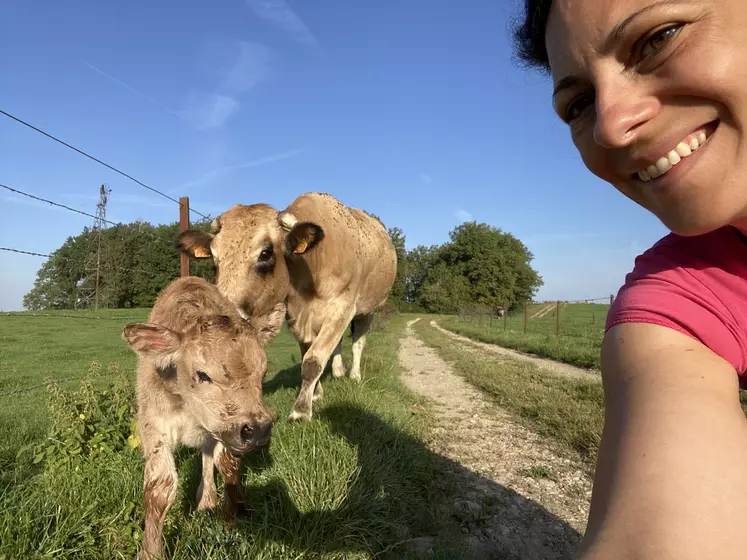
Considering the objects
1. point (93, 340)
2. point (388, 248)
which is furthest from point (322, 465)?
point (93, 340)

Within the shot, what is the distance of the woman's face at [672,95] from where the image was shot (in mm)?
1021

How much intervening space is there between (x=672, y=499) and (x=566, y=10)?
1.26m

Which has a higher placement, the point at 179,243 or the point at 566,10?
the point at 179,243

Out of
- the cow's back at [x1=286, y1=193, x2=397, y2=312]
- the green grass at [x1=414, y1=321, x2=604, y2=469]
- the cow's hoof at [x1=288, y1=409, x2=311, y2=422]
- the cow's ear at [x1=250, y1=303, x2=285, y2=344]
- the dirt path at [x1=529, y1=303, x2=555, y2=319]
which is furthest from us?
the dirt path at [x1=529, y1=303, x2=555, y2=319]

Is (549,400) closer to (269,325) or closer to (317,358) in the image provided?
(317,358)

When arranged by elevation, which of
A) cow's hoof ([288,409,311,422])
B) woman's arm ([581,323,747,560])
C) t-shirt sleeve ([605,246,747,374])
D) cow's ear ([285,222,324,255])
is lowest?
cow's hoof ([288,409,311,422])

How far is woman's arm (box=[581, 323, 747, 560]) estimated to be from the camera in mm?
871

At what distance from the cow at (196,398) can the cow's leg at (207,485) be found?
0.04ft

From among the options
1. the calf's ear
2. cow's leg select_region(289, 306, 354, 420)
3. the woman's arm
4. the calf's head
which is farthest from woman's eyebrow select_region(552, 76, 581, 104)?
cow's leg select_region(289, 306, 354, 420)

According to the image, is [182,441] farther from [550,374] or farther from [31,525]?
[550,374]

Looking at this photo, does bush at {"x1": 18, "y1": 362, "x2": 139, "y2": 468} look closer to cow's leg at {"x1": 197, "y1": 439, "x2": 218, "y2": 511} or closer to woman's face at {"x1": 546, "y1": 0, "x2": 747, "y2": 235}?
cow's leg at {"x1": 197, "y1": 439, "x2": 218, "y2": 511}

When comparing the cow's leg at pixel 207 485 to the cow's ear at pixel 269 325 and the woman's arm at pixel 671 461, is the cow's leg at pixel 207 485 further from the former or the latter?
the woman's arm at pixel 671 461

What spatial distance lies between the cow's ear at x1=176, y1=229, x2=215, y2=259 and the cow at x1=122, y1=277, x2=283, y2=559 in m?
2.20

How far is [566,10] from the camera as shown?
129 cm
